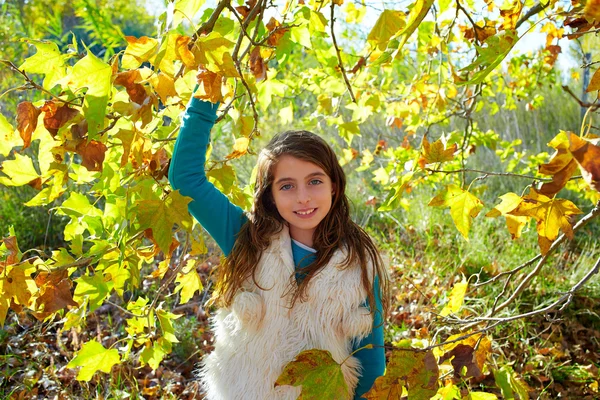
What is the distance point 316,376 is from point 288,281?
0.52 meters

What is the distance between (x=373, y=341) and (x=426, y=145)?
2.01 ft

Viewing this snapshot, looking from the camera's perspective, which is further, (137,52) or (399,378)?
(399,378)

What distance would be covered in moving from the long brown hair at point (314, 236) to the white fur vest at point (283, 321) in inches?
0.9

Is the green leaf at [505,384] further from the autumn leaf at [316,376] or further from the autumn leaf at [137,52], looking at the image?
the autumn leaf at [137,52]

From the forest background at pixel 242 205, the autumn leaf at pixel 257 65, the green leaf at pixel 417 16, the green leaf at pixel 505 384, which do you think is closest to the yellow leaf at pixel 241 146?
the forest background at pixel 242 205

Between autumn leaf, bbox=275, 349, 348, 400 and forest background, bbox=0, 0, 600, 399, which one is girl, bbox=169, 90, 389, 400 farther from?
autumn leaf, bbox=275, 349, 348, 400

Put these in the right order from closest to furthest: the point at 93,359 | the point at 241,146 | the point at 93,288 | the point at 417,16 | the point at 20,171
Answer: the point at 417,16 < the point at 20,171 < the point at 93,288 < the point at 93,359 < the point at 241,146

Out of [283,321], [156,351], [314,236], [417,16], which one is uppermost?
[417,16]

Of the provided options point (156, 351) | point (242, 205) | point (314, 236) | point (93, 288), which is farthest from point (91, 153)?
point (156, 351)

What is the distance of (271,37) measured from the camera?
4.49 ft

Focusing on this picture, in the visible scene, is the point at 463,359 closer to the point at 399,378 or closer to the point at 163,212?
the point at 399,378

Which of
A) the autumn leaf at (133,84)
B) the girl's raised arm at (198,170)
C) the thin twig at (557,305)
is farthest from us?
the girl's raised arm at (198,170)

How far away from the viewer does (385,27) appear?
976 millimetres

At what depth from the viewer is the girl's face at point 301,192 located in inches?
59.8
